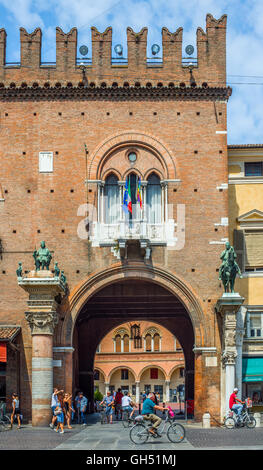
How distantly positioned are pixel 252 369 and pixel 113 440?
29.4ft

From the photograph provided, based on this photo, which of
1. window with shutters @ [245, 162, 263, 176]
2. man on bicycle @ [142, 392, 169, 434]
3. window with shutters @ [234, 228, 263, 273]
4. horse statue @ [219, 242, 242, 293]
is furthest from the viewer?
window with shutters @ [245, 162, 263, 176]

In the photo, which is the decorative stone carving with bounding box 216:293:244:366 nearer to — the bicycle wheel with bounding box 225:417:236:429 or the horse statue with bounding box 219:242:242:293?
the horse statue with bounding box 219:242:242:293

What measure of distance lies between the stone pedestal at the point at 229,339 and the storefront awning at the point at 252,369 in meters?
0.96

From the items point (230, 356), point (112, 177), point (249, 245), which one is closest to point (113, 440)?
point (230, 356)

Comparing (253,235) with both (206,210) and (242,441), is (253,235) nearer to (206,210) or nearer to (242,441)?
(206,210)

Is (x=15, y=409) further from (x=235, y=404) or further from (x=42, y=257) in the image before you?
(x=235, y=404)

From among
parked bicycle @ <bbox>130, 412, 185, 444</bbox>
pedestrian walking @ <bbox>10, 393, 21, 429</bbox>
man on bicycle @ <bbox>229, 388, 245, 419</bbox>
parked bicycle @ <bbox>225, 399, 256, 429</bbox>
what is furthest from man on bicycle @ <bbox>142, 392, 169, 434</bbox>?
pedestrian walking @ <bbox>10, 393, 21, 429</bbox>

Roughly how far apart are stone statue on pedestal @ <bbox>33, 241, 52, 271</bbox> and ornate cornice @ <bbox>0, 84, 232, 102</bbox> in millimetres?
5826

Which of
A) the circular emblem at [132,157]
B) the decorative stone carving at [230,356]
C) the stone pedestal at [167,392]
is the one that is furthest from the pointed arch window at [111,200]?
the stone pedestal at [167,392]

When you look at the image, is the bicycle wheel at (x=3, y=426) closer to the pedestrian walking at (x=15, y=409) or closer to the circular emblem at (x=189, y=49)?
the pedestrian walking at (x=15, y=409)

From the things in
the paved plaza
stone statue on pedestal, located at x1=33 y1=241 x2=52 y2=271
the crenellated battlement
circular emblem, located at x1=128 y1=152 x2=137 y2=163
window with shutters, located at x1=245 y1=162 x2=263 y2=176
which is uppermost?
the crenellated battlement

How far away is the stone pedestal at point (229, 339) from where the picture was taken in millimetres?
27391

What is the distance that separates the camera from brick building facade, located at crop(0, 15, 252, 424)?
28.6m
